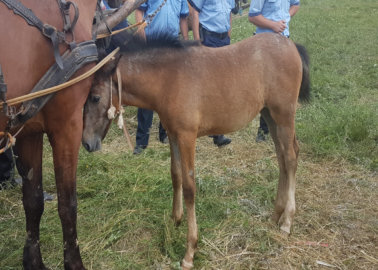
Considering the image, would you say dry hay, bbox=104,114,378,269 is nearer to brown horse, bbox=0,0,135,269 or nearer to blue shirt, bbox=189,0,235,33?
brown horse, bbox=0,0,135,269

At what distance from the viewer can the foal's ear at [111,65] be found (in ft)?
8.60

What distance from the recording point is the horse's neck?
9.11ft

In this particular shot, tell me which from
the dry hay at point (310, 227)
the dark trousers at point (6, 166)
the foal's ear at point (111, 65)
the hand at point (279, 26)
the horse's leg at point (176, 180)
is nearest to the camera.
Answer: the foal's ear at point (111, 65)

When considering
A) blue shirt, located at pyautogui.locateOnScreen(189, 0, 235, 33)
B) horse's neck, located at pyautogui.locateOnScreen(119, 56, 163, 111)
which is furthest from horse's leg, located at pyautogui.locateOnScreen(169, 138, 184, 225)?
blue shirt, located at pyautogui.locateOnScreen(189, 0, 235, 33)

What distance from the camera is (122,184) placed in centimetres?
398

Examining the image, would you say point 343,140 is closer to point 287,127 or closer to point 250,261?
point 287,127

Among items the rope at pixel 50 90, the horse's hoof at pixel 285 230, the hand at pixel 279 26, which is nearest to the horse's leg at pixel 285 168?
the horse's hoof at pixel 285 230

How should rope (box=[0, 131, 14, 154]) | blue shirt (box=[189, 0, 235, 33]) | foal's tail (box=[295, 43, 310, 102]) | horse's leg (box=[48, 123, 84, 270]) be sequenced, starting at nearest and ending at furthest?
1. rope (box=[0, 131, 14, 154])
2. horse's leg (box=[48, 123, 84, 270])
3. foal's tail (box=[295, 43, 310, 102])
4. blue shirt (box=[189, 0, 235, 33])

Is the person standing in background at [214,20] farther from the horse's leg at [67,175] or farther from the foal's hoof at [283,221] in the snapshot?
the horse's leg at [67,175]

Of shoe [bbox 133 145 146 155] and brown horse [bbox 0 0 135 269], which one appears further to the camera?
shoe [bbox 133 145 146 155]

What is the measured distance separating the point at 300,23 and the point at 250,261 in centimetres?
1107

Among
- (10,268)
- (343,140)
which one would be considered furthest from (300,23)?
(10,268)

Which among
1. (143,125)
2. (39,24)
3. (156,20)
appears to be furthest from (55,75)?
(143,125)

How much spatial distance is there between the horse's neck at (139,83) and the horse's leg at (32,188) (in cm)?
68
